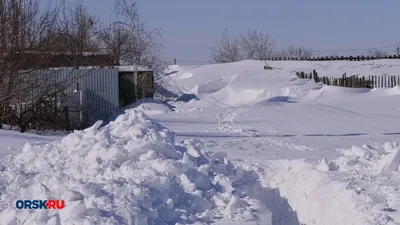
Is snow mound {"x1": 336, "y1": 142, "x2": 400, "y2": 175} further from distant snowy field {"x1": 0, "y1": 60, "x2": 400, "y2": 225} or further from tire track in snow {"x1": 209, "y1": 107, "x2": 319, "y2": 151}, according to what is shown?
tire track in snow {"x1": 209, "y1": 107, "x2": 319, "y2": 151}

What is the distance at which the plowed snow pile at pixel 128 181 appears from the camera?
19.1 feet

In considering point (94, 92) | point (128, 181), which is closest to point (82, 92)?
point (94, 92)

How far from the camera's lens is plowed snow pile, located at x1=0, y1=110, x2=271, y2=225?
5828 mm

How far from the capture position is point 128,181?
22.0ft

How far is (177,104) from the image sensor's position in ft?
115

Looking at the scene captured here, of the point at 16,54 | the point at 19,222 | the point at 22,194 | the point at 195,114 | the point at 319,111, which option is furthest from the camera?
the point at 195,114

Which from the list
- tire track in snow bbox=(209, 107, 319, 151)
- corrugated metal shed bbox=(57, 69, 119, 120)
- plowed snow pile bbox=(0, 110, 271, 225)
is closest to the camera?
plowed snow pile bbox=(0, 110, 271, 225)

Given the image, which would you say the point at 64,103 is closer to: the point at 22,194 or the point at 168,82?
the point at 22,194

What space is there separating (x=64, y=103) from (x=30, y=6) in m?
4.78

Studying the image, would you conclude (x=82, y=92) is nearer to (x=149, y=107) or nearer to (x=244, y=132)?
(x=149, y=107)

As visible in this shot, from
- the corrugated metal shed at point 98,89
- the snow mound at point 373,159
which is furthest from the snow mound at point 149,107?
the snow mound at point 373,159

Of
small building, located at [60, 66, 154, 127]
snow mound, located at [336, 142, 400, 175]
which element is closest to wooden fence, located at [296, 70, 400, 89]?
small building, located at [60, 66, 154, 127]

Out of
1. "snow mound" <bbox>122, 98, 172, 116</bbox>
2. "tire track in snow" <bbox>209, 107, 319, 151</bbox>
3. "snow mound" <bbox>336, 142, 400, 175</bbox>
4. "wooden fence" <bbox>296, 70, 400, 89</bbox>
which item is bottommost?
"snow mound" <bbox>122, 98, 172, 116</bbox>

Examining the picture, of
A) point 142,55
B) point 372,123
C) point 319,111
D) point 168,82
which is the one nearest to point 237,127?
point 372,123
